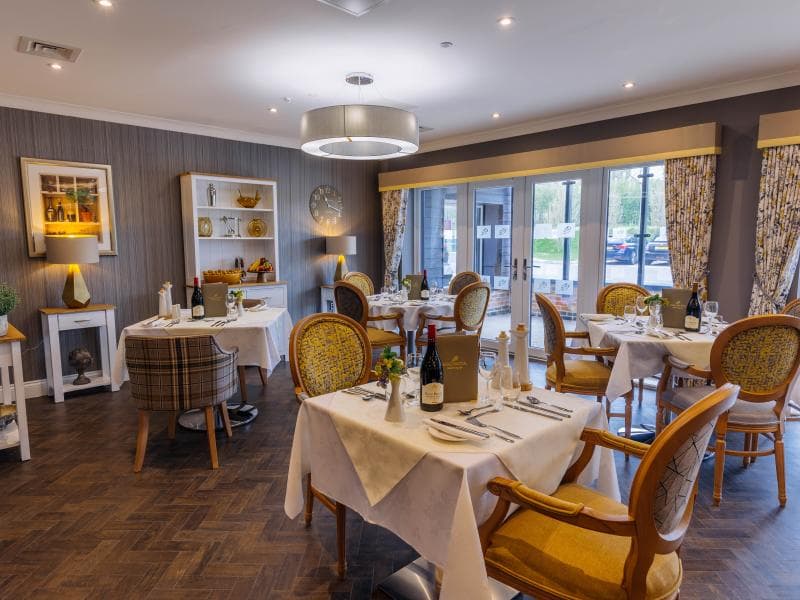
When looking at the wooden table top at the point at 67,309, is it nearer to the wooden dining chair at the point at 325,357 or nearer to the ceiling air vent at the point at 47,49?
the ceiling air vent at the point at 47,49

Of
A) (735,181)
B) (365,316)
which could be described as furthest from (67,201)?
(735,181)

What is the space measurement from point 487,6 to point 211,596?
3321mm

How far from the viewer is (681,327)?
11.8 ft

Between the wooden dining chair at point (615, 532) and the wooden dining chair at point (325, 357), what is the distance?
3.41 feet

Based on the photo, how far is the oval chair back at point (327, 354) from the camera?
2.46m

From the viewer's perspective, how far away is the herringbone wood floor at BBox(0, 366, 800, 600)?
7.30 feet

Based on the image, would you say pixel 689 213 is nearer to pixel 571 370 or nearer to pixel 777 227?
pixel 777 227

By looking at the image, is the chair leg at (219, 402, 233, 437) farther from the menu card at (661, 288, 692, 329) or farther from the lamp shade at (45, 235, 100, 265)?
the menu card at (661, 288, 692, 329)

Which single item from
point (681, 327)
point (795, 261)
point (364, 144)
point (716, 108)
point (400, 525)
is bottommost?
point (400, 525)

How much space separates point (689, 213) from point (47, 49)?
17.6ft

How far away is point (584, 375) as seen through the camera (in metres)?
3.56

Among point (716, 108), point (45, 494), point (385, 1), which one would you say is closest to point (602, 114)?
point (716, 108)

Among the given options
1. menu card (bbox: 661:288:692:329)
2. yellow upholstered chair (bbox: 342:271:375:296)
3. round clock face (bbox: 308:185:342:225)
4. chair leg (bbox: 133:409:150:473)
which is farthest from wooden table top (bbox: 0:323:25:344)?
menu card (bbox: 661:288:692:329)

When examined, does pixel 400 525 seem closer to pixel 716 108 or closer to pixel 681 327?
pixel 681 327
